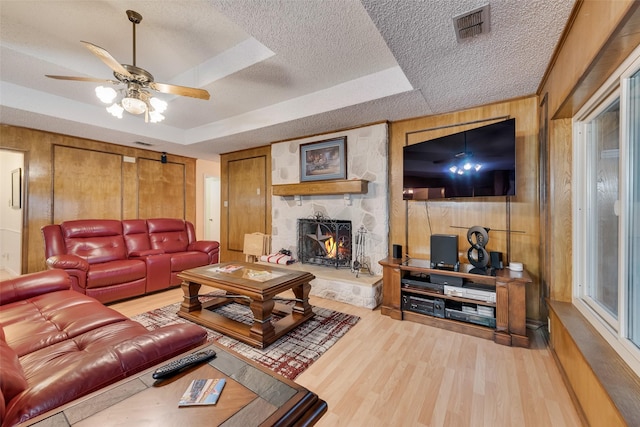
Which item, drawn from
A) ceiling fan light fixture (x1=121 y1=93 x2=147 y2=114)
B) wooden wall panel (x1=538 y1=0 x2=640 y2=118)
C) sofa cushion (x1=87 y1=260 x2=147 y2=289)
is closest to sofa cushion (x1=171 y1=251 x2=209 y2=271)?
sofa cushion (x1=87 y1=260 x2=147 y2=289)

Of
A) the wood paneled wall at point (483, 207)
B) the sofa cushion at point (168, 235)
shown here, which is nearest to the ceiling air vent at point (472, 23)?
the wood paneled wall at point (483, 207)

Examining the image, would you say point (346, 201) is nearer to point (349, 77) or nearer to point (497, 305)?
point (349, 77)

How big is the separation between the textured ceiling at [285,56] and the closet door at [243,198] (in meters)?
1.11

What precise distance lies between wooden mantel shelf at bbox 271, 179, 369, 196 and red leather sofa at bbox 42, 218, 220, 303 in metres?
1.52

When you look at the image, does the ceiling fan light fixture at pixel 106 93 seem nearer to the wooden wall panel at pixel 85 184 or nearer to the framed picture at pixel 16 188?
the wooden wall panel at pixel 85 184

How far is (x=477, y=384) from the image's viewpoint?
1757 millimetres

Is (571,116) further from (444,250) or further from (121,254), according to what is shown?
(121,254)

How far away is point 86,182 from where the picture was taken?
4375 millimetres

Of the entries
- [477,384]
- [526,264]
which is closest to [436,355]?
[477,384]

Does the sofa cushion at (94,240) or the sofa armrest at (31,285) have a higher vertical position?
the sofa cushion at (94,240)

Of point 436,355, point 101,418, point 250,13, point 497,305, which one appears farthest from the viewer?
point 497,305

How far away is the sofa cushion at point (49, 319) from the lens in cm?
151

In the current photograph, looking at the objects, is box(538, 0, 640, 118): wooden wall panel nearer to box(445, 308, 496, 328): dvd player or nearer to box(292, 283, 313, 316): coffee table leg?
box(445, 308, 496, 328): dvd player

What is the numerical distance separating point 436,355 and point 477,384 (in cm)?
36
